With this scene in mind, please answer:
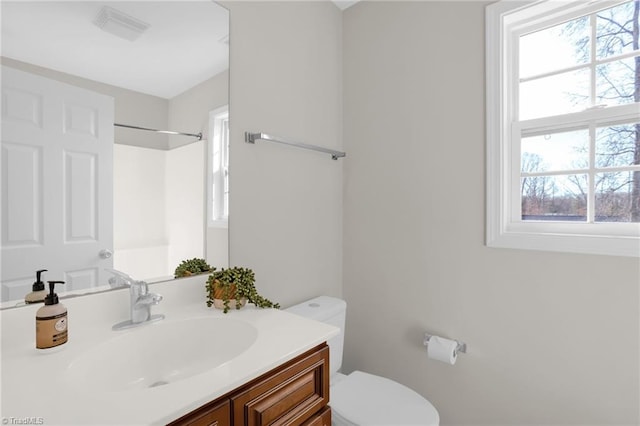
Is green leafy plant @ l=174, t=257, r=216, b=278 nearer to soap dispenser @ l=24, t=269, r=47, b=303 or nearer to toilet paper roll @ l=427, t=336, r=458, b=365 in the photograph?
soap dispenser @ l=24, t=269, r=47, b=303

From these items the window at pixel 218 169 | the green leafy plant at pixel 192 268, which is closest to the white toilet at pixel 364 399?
the green leafy plant at pixel 192 268

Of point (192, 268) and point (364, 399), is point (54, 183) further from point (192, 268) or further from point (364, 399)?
point (364, 399)

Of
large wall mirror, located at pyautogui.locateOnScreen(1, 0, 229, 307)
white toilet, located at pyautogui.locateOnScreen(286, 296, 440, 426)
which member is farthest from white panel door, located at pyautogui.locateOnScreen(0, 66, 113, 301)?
white toilet, located at pyautogui.locateOnScreen(286, 296, 440, 426)

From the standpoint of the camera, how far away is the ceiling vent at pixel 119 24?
1024 mm

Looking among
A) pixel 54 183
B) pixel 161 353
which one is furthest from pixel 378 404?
pixel 54 183

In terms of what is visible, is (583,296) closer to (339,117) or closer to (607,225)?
(607,225)

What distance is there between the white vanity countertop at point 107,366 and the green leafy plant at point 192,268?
40mm

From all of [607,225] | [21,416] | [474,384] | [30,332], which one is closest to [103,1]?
[30,332]

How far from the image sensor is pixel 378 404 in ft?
4.30

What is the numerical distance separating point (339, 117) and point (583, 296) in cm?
146

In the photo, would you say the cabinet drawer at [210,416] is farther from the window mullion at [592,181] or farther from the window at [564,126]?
the window mullion at [592,181]

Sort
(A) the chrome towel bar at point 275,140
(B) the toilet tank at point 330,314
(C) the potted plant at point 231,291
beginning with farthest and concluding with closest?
(B) the toilet tank at point 330,314 → (A) the chrome towel bar at point 275,140 → (C) the potted plant at point 231,291

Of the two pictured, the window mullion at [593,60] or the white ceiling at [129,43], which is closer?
A: the white ceiling at [129,43]

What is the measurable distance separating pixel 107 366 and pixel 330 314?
3.13ft
